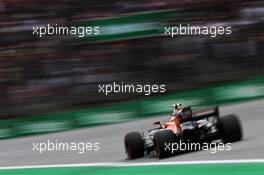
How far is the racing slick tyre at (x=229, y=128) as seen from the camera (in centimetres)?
528

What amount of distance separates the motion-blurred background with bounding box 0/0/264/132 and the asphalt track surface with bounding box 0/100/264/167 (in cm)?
147

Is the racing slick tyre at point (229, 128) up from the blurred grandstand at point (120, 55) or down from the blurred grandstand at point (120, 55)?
down

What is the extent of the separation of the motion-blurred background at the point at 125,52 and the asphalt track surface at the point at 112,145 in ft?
4.83

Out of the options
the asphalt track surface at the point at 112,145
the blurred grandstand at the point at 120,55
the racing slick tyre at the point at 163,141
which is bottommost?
the asphalt track surface at the point at 112,145

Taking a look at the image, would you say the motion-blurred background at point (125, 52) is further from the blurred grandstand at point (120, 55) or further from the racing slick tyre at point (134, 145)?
the racing slick tyre at point (134, 145)

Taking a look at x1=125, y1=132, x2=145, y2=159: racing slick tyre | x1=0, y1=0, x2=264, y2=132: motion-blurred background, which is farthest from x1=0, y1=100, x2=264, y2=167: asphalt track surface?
x1=0, y1=0, x2=264, y2=132: motion-blurred background

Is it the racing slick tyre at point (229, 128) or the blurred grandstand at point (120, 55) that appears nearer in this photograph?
the racing slick tyre at point (229, 128)

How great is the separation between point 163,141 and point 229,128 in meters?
0.57

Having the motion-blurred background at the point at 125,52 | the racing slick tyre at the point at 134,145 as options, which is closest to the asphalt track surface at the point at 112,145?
the racing slick tyre at the point at 134,145

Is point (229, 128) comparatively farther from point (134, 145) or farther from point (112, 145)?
point (112, 145)

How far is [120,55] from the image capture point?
10945mm

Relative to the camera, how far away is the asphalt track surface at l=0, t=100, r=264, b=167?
559cm

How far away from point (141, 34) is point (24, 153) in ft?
12.7

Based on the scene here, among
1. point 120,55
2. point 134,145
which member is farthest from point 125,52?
point 134,145
